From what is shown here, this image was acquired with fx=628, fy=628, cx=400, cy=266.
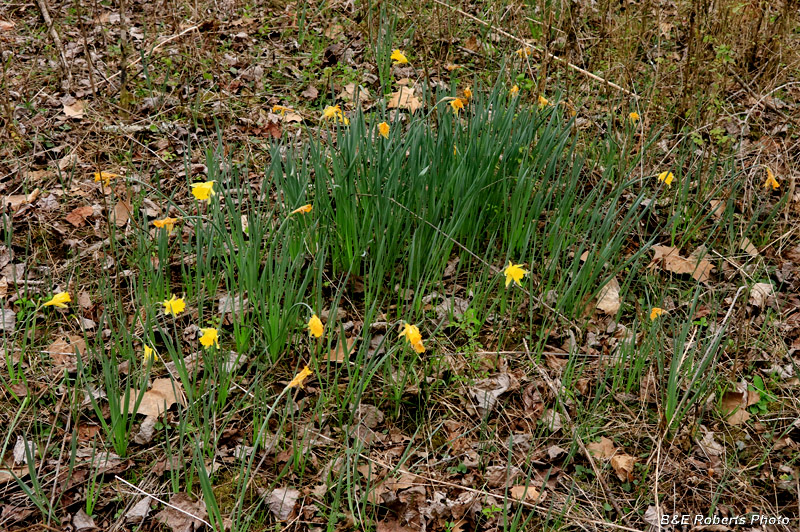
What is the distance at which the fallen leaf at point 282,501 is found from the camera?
6.09 feet

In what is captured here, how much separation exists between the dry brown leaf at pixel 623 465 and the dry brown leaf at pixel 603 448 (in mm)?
21

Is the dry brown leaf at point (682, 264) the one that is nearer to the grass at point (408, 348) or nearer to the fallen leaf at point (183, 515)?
the grass at point (408, 348)

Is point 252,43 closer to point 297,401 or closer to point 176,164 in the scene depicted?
point 176,164

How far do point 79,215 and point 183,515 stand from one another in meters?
1.75

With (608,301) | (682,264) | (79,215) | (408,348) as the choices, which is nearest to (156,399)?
(408,348)

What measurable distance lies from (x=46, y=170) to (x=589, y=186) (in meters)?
2.84

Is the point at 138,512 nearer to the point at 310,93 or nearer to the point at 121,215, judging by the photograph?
the point at 121,215

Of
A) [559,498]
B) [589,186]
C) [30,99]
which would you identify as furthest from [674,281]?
[30,99]

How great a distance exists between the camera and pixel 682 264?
2816 millimetres

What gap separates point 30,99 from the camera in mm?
3773

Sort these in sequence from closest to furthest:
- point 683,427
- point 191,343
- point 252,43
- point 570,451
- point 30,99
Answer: point 570,451 → point 683,427 → point 191,343 → point 30,99 → point 252,43

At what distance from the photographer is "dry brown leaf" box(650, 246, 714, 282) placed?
279cm

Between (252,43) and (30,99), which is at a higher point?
(252,43)

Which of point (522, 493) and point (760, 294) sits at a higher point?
point (760, 294)
